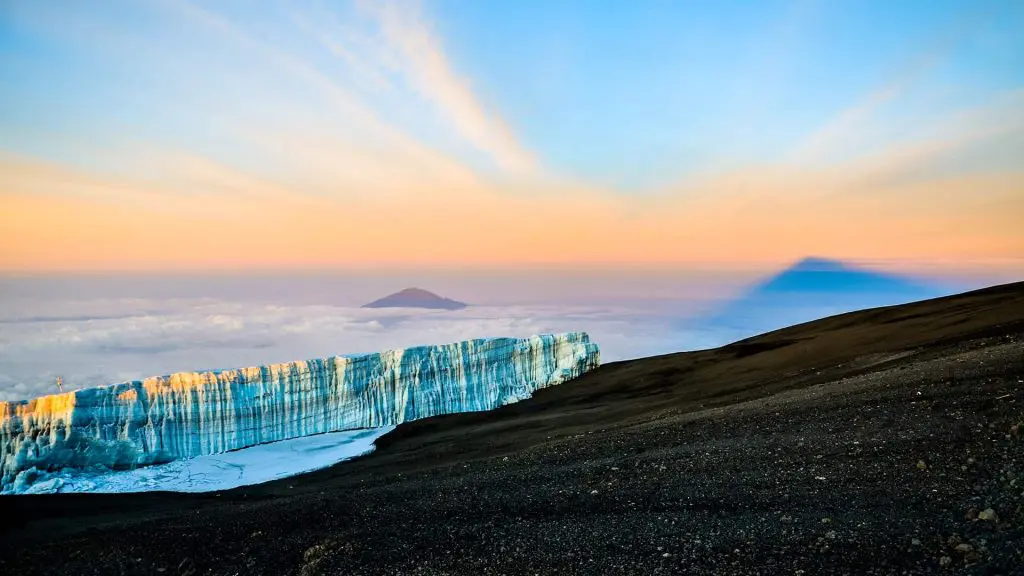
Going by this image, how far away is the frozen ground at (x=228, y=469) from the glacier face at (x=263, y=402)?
106 cm

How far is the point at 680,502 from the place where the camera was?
12375mm

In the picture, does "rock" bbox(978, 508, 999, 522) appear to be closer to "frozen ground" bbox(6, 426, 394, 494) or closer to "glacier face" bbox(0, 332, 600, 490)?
"frozen ground" bbox(6, 426, 394, 494)

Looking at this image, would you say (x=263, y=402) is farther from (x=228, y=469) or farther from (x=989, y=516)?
(x=989, y=516)

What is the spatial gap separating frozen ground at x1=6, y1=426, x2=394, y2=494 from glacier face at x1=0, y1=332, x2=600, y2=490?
1.06 meters

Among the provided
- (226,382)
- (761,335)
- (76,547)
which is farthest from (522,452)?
(761,335)

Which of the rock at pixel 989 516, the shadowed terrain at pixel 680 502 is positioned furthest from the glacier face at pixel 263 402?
the rock at pixel 989 516

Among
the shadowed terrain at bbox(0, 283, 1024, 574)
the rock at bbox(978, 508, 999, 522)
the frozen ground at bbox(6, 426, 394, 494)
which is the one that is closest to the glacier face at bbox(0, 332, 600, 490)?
the frozen ground at bbox(6, 426, 394, 494)

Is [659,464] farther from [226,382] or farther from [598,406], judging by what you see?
[226,382]

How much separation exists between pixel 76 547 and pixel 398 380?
27.5 meters

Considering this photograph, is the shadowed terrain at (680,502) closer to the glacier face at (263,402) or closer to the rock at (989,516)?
the rock at (989,516)

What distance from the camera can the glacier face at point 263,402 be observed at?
96.0 ft

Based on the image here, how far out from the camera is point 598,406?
114 feet

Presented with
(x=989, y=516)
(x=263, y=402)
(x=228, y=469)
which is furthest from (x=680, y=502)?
(x=263, y=402)

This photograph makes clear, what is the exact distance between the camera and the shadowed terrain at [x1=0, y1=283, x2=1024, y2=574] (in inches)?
374
